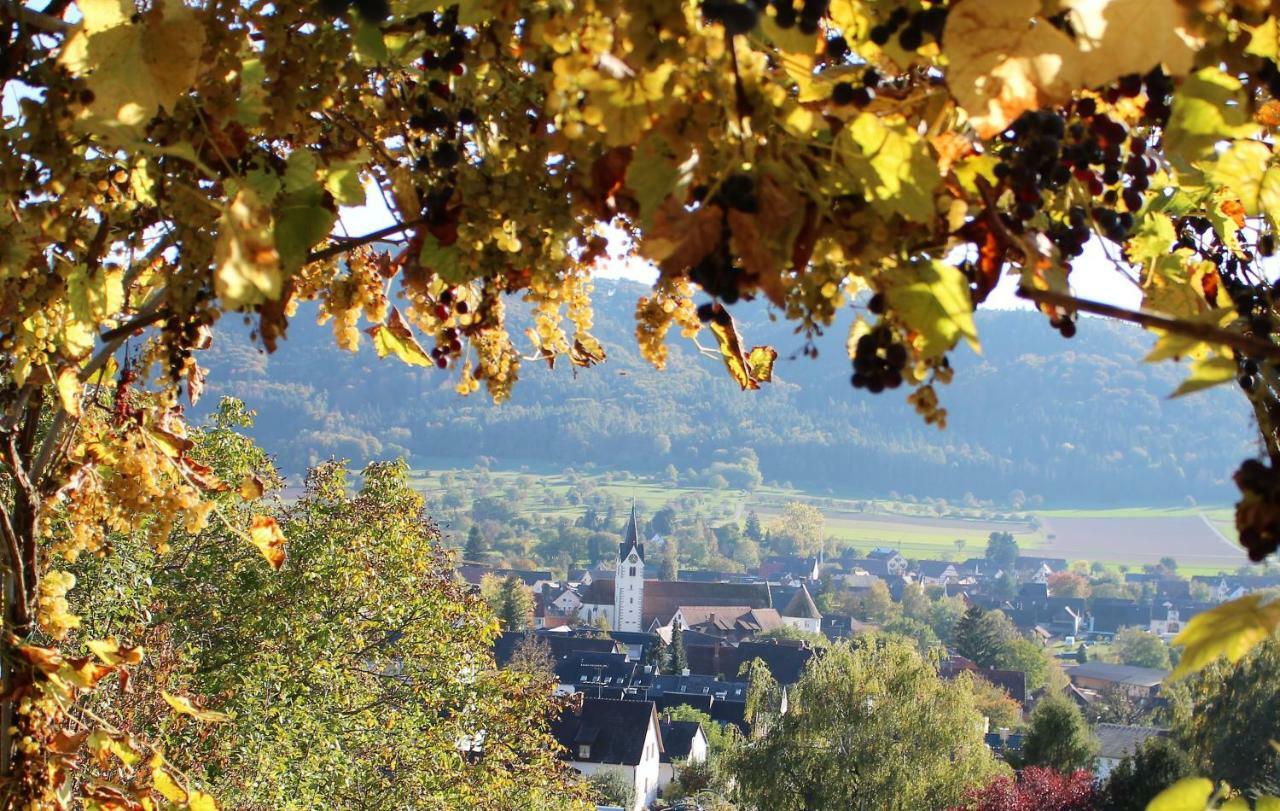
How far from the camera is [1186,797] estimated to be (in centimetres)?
85

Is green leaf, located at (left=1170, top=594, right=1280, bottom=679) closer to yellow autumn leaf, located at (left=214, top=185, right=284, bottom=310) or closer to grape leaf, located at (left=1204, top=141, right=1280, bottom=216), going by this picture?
grape leaf, located at (left=1204, top=141, right=1280, bottom=216)

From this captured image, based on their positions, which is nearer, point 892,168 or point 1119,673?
point 892,168

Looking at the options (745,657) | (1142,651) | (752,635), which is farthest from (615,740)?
(1142,651)

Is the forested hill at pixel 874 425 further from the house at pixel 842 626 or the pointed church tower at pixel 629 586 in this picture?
the house at pixel 842 626

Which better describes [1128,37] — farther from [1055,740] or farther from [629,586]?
[629,586]

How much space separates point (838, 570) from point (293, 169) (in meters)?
93.7

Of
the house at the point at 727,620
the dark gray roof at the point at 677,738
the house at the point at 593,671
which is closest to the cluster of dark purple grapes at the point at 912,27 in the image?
the dark gray roof at the point at 677,738

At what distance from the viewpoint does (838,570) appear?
92.2 m

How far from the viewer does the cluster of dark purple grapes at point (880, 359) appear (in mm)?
720

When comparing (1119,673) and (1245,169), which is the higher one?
(1245,169)

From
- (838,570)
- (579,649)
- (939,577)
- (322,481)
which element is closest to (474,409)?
(838,570)

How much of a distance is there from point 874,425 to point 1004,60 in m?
112

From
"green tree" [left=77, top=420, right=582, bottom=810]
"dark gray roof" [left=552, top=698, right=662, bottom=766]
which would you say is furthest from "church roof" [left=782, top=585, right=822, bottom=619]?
"green tree" [left=77, top=420, right=582, bottom=810]

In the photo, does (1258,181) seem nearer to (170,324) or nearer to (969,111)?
(969,111)
